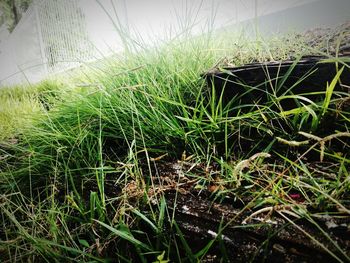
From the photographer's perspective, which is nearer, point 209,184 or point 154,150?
point 209,184

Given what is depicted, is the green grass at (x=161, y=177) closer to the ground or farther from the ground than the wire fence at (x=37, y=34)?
closer to the ground

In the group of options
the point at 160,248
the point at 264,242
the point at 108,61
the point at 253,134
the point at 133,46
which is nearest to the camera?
the point at 264,242

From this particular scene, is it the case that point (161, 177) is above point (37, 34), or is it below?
below

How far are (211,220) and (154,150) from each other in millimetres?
371

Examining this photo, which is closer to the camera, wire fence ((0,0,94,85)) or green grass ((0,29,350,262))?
green grass ((0,29,350,262))

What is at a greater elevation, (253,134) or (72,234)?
(253,134)

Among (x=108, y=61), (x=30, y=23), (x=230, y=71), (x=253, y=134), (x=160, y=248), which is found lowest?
(x=160, y=248)

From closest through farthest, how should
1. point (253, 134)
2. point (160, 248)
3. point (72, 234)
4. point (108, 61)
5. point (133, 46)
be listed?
1. point (160, 248)
2. point (72, 234)
3. point (253, 134)
4. point (133, 46)
5. point (108, 61)

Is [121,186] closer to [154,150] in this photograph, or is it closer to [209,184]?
[154,150]

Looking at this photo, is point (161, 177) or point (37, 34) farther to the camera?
point (37, 34)

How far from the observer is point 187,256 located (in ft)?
1.73

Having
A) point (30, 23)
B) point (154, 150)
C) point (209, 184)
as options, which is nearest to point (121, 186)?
point (154, 150)

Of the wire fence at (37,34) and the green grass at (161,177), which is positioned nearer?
the green grass at (161,177)

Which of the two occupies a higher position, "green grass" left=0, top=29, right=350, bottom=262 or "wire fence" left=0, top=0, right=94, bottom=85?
"wire fence" left=0, top=0, right=94, bottom=85
